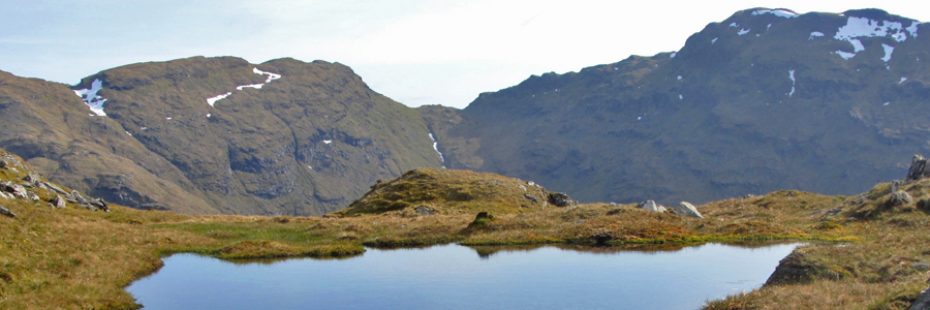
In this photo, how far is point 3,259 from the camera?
41.7 metres

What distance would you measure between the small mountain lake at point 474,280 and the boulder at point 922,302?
13238 millimetres

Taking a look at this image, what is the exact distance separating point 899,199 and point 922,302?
1917 inches

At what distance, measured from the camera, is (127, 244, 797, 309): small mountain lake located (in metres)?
42.8

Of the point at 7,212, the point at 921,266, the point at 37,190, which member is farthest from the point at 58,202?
the point at 921,266

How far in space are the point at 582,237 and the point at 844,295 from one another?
33874 mm

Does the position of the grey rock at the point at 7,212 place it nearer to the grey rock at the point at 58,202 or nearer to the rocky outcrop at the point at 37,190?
the rocky outcrop at the point at 37,190

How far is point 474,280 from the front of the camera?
48.9 meters

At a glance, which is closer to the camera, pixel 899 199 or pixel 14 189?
pixel 899 199

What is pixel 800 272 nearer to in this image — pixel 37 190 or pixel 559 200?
pixel 559 200

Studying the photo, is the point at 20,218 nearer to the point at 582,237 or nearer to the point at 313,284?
the point at 313,284

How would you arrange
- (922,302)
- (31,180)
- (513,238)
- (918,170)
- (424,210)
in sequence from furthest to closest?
(424,210), (31,180), (918,170), (513,238), (922,302)

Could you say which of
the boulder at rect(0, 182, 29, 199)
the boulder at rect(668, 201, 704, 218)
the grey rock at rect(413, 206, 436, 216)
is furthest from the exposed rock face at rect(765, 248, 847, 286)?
the boulder at rect(0, 182, 29, 199)

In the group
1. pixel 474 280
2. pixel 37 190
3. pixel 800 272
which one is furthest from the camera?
pixel 37 190

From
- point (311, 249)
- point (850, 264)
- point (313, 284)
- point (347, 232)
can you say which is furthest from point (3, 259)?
point (850, 264)
